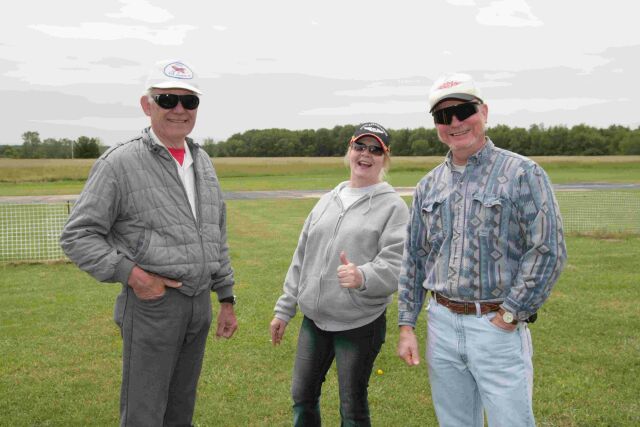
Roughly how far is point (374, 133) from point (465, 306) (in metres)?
1.18

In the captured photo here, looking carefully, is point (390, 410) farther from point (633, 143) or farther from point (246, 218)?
point (633, 143)

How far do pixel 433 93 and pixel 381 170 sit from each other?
0.87 metres

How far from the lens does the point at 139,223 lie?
9.27 ft

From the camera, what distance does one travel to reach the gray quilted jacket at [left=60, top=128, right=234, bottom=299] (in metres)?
2.73

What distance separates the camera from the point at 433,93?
2.66 m

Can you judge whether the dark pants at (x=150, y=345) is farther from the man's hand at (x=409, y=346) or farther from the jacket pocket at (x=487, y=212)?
the jacket pocket at (x=487, y=212)

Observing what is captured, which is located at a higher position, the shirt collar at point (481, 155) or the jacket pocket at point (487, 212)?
the shirt collar at point (481, 155)

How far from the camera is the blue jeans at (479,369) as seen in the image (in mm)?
2500

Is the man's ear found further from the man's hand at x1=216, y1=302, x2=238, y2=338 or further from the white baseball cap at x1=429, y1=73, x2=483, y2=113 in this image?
the white baseball cap at x1=429, y1=73, x2=483, y2=113

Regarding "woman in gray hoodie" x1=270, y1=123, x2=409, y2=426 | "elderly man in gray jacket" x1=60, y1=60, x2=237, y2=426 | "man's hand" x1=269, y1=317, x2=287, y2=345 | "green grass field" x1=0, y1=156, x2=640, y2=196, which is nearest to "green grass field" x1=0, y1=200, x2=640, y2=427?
"man's hand" x1=269, y1=317, x2=287, y2=345

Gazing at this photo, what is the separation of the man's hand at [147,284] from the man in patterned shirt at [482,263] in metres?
1.21

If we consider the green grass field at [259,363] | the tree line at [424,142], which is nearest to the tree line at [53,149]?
the tree line at [424,142]

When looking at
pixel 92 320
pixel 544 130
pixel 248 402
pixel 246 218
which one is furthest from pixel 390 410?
pixel 544 130

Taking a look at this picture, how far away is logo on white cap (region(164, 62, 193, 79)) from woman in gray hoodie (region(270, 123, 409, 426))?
959mm
